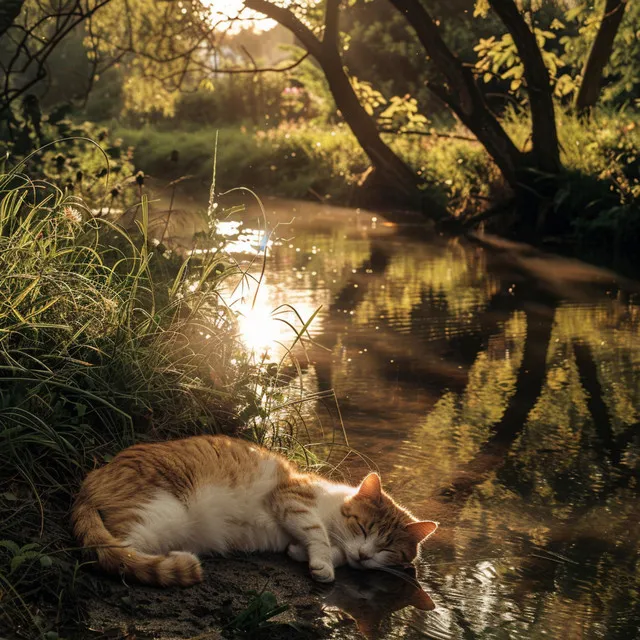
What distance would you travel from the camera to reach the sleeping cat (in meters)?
3.35

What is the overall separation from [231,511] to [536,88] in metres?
11.5

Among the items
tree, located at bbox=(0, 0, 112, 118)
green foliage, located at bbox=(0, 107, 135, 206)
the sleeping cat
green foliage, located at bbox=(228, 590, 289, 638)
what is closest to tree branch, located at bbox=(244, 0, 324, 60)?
tree, located at bbox=(0, 0, 112, 118)

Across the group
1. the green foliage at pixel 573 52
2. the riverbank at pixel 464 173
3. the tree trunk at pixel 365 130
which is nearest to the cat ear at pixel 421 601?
the riverbank at pixel 464 173

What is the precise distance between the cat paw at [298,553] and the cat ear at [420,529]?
0.39 m

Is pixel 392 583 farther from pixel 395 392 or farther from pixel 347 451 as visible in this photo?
pixel 395 392

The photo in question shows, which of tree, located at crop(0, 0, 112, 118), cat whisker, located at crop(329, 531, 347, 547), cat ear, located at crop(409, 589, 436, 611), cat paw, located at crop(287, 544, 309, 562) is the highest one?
tree, located at crop(0, 0, 112, 118)

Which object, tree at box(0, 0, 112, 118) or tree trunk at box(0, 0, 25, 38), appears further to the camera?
tree at box(0, 0, 112, 118)

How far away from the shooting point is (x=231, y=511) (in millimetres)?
3756

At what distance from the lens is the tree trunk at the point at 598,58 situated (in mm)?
14769

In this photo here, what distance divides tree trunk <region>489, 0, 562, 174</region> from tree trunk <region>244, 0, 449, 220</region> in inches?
94.9

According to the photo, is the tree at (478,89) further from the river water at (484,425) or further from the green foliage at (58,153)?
the green foliage at (58,153)

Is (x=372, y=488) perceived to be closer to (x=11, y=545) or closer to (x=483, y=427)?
(x=11, y=545)

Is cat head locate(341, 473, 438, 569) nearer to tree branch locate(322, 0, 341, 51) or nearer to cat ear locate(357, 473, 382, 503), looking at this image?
cat ear locate(357, 473, 382, 503)

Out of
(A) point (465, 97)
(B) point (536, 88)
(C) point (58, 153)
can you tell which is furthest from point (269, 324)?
(B) point (536, 88)
